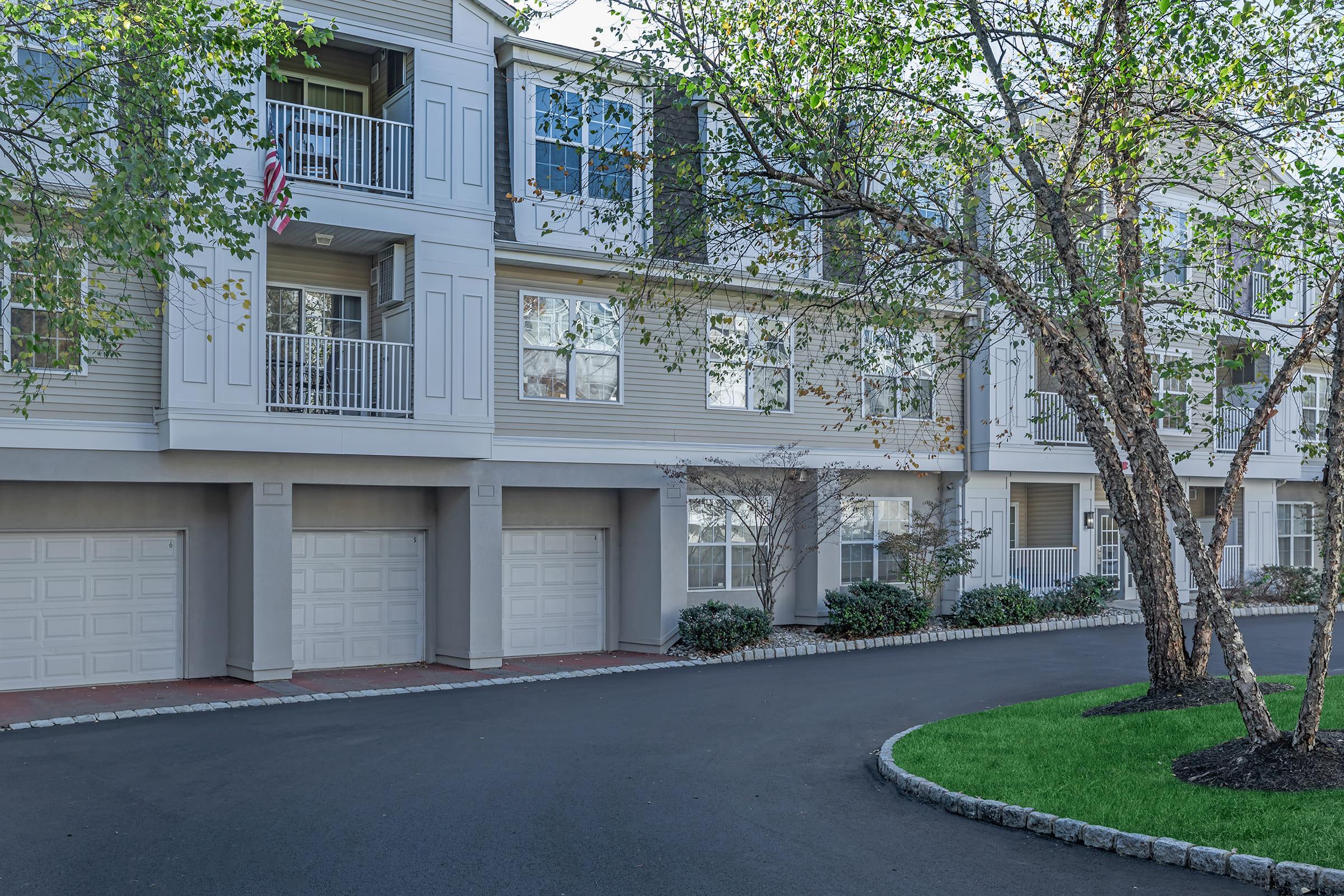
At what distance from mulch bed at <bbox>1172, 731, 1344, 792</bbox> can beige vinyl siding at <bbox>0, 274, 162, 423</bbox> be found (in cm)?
1242

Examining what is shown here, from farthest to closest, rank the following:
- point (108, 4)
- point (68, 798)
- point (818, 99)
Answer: point (108, 4) → point (818, 99) → point (68, 798)

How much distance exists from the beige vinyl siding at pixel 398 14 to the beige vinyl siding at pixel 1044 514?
1584 cm

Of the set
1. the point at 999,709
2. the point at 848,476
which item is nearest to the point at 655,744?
the point at 999,709

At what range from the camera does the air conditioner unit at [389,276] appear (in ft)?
56.4

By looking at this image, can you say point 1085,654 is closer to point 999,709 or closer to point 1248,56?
point 999,709

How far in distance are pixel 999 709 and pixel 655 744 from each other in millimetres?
3863

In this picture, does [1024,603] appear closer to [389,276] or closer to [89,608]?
[389,276]

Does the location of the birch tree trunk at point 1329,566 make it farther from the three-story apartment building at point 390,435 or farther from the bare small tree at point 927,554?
the bare small tree at point 927,554

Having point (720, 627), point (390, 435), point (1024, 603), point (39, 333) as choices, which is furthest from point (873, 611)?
point (39, 333)

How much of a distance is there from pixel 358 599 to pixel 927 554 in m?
A: 10.6

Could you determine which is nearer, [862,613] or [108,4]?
[108,4]

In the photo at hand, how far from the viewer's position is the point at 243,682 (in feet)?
53.5

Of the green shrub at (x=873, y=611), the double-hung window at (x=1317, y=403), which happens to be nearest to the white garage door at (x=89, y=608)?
the green shrub at (x=873, y=611)

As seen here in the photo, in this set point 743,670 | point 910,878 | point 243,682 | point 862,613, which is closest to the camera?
point 910,878
